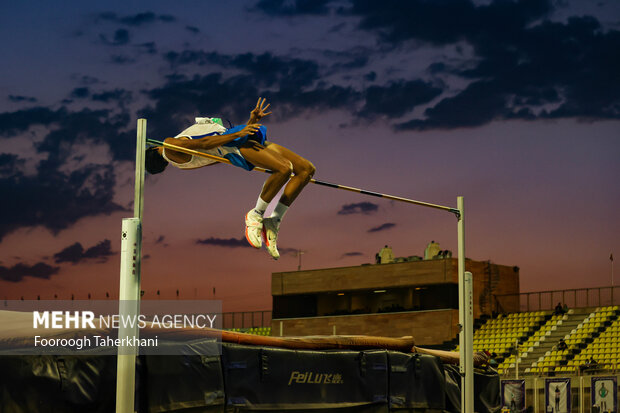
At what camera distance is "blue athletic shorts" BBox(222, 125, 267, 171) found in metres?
9.44

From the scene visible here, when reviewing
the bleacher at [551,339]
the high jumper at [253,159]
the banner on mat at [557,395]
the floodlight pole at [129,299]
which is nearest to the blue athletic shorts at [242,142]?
the high jumper at [253,159]

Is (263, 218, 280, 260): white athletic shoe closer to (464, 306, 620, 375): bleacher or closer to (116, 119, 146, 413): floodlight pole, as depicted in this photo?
(116, 119, 146, 413): floodlight pole

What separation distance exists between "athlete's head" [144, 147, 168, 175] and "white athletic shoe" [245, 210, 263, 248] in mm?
1201

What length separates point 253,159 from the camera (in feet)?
31.2

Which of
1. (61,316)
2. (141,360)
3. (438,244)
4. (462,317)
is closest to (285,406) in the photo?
(141,360)

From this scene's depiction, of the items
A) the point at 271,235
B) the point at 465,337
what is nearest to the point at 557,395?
the point at 465,337

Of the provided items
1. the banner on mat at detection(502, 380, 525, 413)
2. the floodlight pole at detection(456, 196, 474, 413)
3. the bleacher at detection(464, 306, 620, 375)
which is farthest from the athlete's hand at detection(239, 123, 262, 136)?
the bleacher at detection(464, 306, 620, 375)

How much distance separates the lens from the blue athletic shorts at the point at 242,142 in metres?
9.44

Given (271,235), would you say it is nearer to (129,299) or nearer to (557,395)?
(129,299)

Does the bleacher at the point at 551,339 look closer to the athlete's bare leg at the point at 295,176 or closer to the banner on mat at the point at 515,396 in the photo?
the banner on mat at the point at 515,396

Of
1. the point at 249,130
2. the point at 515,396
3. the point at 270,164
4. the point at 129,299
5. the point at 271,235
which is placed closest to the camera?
the point at 129,299

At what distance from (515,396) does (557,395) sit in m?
1.31

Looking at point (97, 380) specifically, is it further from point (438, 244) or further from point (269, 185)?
point (438, 244)

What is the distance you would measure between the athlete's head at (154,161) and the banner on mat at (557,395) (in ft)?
51.4
